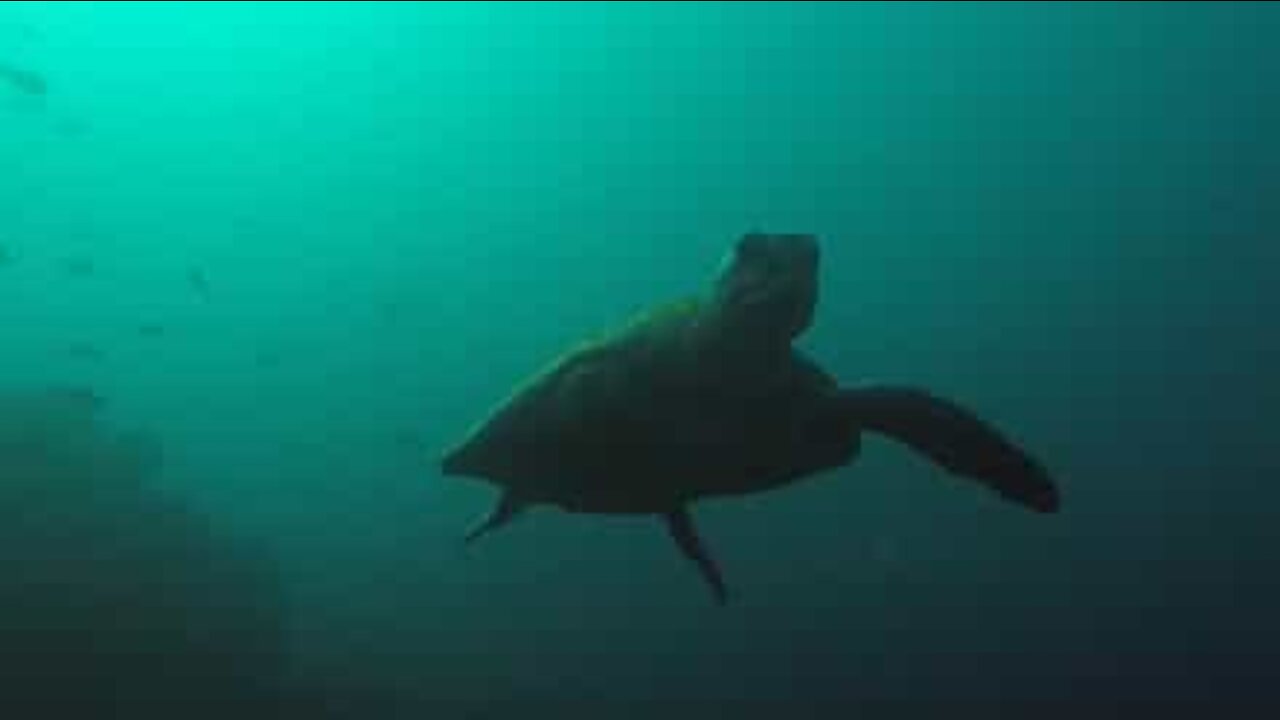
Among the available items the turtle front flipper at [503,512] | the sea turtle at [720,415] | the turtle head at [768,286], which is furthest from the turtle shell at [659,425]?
the turtle front flipper at [503,512]

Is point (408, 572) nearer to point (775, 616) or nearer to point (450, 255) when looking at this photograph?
point (775, 616)

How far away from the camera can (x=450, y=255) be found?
52.7m

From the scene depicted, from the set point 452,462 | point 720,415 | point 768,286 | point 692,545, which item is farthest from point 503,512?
point 768,286

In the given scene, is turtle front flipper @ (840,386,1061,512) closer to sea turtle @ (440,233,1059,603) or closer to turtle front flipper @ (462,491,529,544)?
sea turtle @ (440,233,1059,603)

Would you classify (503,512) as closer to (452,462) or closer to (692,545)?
(452,462)

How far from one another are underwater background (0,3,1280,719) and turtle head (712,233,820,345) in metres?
6.52

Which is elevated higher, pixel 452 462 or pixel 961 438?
pixel 961 438

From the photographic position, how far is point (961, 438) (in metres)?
5.67

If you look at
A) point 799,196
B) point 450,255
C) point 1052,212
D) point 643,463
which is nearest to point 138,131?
point 450,255

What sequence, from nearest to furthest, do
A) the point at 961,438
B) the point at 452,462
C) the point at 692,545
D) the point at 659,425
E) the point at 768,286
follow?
the point at 768,286, the point at 961,438, the point at 659,425, the point at 452,462, the point at 692,545

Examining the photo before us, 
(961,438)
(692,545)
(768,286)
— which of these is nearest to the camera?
(768,286)

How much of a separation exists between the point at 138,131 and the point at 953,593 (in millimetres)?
36279

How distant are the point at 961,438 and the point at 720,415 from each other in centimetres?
101

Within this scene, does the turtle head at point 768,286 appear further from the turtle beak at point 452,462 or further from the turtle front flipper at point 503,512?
the turtle front flipper at point 503,512
